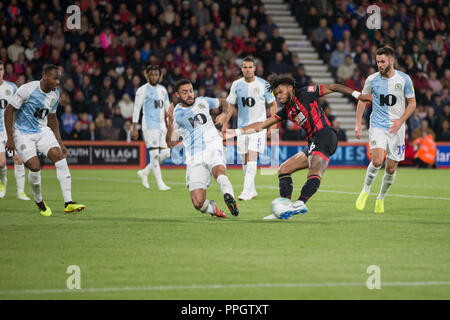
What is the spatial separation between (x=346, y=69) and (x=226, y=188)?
18.0m

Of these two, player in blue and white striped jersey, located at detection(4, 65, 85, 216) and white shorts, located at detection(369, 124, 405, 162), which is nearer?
player in blue and white striped jersey, located at detection(4, 65, 85, 216)

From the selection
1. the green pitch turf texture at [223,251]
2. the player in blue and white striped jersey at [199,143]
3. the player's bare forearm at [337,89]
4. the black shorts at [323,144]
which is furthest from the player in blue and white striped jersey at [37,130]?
the player's bare forearm at [337,89]

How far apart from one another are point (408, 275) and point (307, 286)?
0.98 metres

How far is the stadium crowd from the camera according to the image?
23.6 m

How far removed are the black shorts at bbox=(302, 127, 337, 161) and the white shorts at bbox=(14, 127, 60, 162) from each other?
12.0 ft

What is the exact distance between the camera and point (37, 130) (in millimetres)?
10992

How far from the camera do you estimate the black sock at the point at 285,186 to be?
10133 millimetres

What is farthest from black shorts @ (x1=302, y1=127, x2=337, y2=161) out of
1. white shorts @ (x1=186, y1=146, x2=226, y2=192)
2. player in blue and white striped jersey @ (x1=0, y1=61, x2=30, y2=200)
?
player in blue and white striped jersey @ (x1=0, y1=61, x2=30, y2=200)

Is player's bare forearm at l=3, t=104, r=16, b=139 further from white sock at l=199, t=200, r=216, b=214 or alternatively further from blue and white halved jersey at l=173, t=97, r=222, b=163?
white sock at l=199, t=200, r=216, b=214

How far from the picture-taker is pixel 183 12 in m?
26.5

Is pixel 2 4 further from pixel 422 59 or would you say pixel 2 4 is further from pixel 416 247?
pixel 416 247

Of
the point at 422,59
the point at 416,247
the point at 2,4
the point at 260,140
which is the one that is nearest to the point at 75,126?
the point at 2,4

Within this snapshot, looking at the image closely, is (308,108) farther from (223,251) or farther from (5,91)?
(5,91)

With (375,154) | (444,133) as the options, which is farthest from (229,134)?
(444,133)
